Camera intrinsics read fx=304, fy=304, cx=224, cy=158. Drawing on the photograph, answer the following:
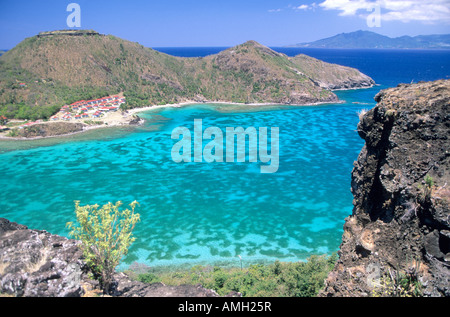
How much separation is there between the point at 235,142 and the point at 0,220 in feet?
144

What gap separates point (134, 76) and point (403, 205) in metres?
101

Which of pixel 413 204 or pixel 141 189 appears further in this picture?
pixel 141 189

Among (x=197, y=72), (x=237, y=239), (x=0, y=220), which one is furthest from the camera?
(x=197, y=72)

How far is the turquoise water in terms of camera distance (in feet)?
89.6

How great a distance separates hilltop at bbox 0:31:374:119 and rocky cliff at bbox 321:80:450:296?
71050 millimetres

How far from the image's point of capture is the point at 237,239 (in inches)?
1105

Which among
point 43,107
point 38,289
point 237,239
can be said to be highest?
point 43,107

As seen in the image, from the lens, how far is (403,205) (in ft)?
37.6

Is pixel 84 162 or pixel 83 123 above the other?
pixel 83 123

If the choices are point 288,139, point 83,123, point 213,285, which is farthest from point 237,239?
point 83,123

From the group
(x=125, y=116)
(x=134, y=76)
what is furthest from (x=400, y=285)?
(x=134, y=76)

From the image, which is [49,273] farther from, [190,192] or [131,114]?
[131,114]
